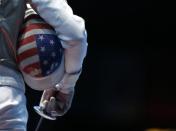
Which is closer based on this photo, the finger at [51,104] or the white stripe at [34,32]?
the white stripe at [34,32]

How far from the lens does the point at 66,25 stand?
5.24 feet

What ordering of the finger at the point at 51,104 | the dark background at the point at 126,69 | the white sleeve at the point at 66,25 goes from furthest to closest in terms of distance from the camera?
the dark background at the point at 126,69
the finger at the point at 51,104
the white sleeve at the point at 66,25

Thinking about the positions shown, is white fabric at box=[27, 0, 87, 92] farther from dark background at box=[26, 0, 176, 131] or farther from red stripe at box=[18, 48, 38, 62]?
dark background at box=[26, 0, 176, 131]

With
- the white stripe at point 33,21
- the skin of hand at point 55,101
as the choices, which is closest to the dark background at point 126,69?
the skin of hand at point 55,101

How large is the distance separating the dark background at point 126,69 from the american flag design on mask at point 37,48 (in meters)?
2.02

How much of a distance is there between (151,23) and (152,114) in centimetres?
57

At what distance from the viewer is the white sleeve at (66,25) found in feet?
5.19

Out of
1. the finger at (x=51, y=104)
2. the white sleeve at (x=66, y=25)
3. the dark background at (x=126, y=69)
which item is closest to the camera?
the white sleeve at (x=66, y=25)

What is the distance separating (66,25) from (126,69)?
230cm

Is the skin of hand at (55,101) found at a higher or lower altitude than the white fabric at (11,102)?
lower

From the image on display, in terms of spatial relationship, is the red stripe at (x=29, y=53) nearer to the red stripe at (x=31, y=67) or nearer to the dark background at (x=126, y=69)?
the red stripe at (x=31, y=67)

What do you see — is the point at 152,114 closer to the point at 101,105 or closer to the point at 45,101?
the point at 101,105

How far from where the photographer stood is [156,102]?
12.8 feet

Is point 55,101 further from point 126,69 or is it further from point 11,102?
point 126,69
